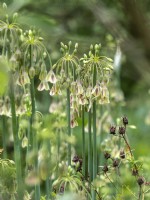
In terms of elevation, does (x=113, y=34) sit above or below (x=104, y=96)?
above

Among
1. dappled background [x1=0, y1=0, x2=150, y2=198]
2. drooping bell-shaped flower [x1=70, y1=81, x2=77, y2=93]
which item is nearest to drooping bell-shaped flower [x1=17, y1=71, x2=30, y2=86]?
dappled background [x1=0, y1=0, x2=150, y2=198]

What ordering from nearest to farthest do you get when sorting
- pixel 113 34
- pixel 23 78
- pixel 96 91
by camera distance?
pixel 113 34, pixel 23 78, pixel 96 91

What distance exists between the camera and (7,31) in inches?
86.6

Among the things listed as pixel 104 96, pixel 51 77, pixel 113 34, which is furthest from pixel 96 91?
pixel 113 34

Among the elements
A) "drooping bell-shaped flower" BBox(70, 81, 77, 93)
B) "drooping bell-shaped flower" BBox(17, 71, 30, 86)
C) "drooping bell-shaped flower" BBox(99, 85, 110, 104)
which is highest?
"drooping bell-shaped flower" BBox(17, 71, 30, 86)

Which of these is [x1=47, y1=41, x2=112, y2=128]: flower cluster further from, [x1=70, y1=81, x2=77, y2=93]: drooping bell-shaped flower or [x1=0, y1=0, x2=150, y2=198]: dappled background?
[x1=0, y1=0, x2=150, y2=198]: dappled background

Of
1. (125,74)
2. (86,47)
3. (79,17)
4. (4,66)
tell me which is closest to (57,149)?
(4,66)

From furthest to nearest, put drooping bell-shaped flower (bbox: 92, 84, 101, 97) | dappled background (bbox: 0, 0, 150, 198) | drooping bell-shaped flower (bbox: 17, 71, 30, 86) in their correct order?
drooping bell-shaped flower (bbox: 92, 84, 101, 97)
drooping bell-shaped flower (bbox: 17, 71, 30, 86)
dappled background (bbox: 0, 0, 150, 198)

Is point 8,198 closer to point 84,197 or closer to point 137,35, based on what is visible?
point 84,197

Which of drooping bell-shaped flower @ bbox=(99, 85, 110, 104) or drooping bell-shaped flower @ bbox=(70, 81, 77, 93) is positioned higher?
drooping bell-shaped flower @ bbox=(70, 81, 77, 93)

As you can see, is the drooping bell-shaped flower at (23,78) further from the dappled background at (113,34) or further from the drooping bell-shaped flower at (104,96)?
the drooping bell-shaped flower at (104,96)

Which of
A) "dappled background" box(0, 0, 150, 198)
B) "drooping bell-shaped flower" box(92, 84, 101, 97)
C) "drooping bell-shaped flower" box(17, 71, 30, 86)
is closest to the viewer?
"dappled background" box(0, 0, 150, 198)

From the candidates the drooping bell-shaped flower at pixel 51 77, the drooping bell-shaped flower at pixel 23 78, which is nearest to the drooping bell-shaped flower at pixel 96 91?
the drooping bell-shaped flower at pixel 51 77

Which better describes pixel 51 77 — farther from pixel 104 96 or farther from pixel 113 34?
pixel 113 34
